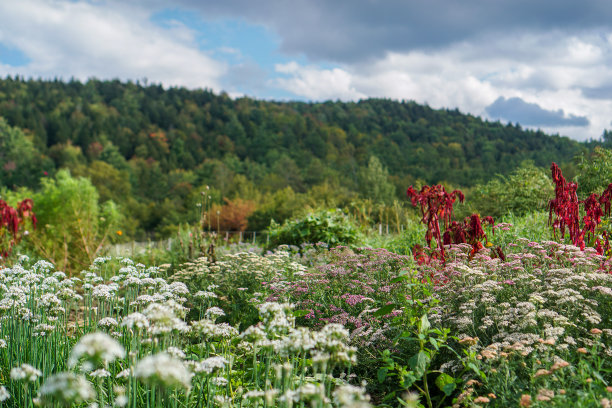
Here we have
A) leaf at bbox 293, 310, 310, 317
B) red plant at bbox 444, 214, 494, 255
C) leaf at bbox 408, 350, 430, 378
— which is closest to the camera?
leaf at bbox 408, 350, 430, 378

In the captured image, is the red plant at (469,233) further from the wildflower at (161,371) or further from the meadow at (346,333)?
the wildflower at (161,371)

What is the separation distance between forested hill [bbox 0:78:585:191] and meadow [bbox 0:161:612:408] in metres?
37.9

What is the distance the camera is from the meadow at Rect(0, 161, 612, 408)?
2102 millimetres

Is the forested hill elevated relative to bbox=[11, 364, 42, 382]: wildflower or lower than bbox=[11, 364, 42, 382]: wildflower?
elevated

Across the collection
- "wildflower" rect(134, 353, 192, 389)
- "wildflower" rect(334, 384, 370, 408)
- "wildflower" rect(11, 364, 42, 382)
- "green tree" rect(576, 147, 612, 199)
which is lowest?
"wildflower" rect(11, 364, 42, 382)

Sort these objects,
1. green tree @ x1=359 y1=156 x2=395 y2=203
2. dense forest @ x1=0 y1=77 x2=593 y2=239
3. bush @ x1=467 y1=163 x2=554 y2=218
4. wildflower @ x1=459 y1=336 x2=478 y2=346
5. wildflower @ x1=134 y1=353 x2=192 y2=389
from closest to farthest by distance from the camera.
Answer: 1. wildflower @ x1=134 y1=353 x2=192 y2=389
2. wildflower @ x1=459 y1=336 x2=478 y2=346
3. bush @ x1=467 y1=163 x2=554 y2=218
4. green tree @ x1=359 y1=156 x2=395 y2=203
5. dense forest @ x1=0 y1=77 x2=593 y2=239

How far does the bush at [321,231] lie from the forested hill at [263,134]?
3268 centimetres

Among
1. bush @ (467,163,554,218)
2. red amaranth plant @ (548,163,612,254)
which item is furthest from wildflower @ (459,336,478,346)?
bush @ (467,163,554,218)

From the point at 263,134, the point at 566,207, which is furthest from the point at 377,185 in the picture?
the point at 263,134

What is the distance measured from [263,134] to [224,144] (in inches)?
232

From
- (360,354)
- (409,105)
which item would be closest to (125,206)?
(360,354)

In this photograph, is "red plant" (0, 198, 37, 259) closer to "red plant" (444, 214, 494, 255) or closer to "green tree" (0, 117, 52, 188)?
"red plant" (444, 214, 494, 255)

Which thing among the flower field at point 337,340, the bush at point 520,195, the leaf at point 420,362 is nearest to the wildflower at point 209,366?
the flower field at point 337,340

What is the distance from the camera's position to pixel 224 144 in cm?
6469
